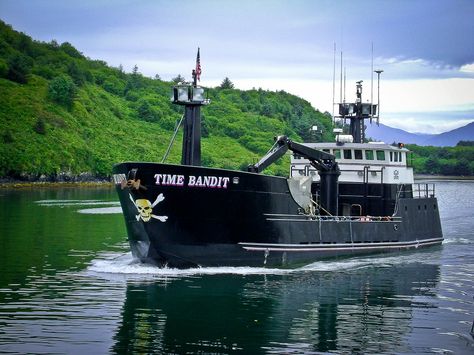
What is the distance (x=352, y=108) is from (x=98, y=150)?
300 feet

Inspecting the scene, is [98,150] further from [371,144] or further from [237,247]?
[237,247]

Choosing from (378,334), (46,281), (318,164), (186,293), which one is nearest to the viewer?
(378,334)

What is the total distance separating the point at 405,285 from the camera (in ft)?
110

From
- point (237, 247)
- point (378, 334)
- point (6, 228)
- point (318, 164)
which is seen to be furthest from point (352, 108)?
point (378, 334)

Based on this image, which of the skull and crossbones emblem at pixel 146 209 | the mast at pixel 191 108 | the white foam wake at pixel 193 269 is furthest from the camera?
the mast at pixel 191 108

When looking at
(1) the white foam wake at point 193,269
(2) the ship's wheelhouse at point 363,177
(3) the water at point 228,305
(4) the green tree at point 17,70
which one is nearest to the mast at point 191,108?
(1) the white foam wake at point 193,269

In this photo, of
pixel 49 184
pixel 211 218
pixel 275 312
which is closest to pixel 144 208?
pixel 211 218

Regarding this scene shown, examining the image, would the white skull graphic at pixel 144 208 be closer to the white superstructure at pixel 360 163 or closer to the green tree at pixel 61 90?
the white superstructure at pixel 360 163

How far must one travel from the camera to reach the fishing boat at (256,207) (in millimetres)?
33344

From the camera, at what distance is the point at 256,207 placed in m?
35.0

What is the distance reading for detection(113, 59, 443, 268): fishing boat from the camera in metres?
33.3

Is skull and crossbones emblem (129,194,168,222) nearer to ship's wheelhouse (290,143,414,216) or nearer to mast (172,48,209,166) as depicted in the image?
mast (172,48,209,166)

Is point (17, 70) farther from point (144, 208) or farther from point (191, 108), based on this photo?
point (144, 208)

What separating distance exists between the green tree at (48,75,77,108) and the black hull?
366 ft
